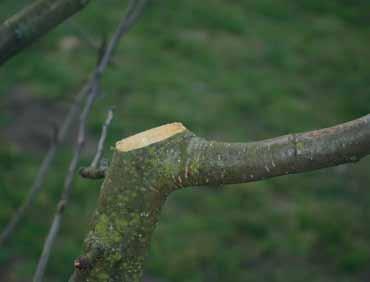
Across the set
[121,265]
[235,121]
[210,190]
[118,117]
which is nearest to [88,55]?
[118,117]

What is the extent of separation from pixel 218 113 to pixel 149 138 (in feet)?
11.8

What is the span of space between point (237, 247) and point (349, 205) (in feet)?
2.94

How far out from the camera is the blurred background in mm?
3818

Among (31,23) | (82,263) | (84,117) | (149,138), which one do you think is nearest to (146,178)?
(149,138)

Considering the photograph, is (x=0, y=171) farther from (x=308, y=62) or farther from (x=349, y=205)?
(x=308, y=62)

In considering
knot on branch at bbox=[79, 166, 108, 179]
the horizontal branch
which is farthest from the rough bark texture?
the horizontal branch

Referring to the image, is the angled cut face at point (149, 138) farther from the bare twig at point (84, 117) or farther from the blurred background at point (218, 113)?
the blurred background at point (218, 113)

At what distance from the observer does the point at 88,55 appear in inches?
210

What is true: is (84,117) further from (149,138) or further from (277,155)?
(277,155)

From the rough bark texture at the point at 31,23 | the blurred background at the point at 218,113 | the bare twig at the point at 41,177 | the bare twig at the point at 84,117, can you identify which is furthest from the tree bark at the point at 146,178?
the blurred background at the point at 218,113

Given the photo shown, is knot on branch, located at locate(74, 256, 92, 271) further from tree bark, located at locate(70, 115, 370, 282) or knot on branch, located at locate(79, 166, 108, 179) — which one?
knot on branch, located at locate(79, 166, 108, 179)

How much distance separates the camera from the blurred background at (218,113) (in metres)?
3.82

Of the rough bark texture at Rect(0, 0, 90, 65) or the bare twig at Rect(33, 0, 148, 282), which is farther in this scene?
the bare twig at Rect(33, 0, 148, 282)

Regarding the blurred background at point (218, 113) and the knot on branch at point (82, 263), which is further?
the blurred background at point (218, 113)
